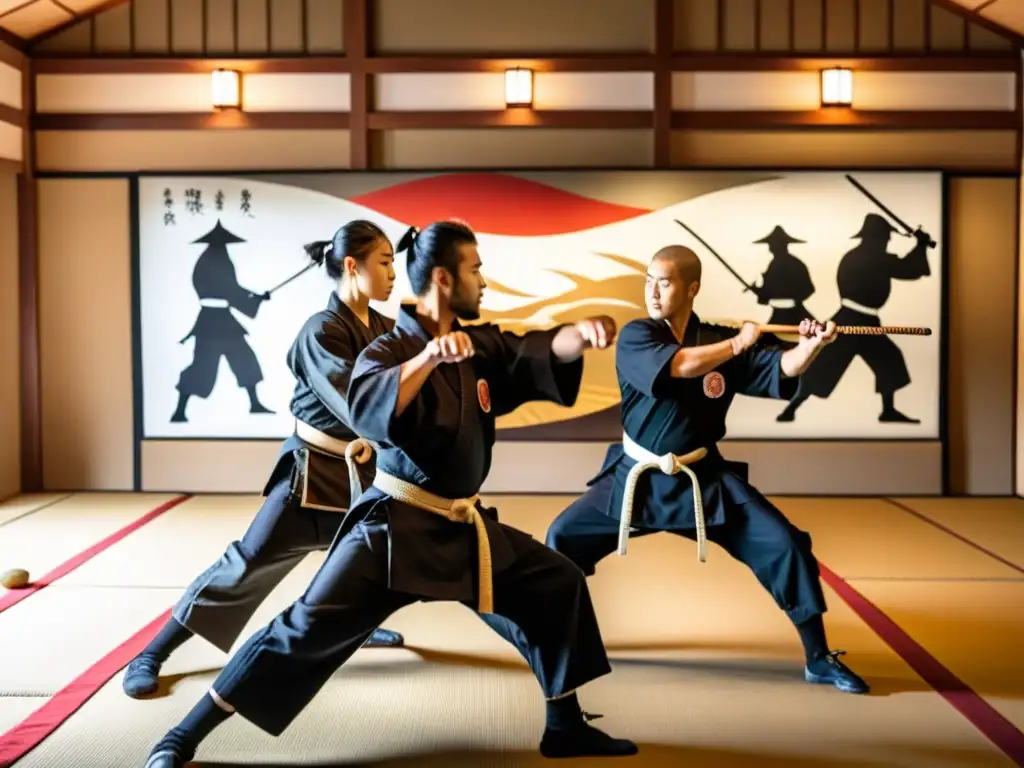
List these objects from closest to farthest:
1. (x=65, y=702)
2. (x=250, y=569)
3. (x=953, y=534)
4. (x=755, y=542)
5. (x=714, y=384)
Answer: (x=65, y=702) → (x=250, y=569) → (x=755, y=542) → (x=714, y=384) → (x=953, y=534)

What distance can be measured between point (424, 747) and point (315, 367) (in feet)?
3.19

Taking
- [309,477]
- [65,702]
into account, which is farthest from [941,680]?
[65,702]

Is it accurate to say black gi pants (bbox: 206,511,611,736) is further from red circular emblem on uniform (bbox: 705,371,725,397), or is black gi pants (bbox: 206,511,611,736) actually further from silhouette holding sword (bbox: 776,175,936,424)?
silhouette holding sword (bbox: 776,175,936,424)

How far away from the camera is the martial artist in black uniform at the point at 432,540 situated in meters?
2.20

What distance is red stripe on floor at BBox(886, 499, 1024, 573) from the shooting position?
4.21 m

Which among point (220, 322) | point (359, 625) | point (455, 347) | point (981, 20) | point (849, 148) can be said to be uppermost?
point (981, 20)

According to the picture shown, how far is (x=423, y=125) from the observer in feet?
18.7

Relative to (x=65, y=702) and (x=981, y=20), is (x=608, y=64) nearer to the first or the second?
(x=981, y=20)

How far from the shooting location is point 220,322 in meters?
5.78

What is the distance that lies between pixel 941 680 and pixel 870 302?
316cm

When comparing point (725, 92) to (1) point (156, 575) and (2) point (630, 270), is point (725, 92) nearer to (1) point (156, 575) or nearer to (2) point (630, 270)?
(2) point (630, 270)

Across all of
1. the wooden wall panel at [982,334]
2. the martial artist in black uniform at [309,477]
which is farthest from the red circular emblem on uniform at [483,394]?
the wooden wall panel at [982,334]

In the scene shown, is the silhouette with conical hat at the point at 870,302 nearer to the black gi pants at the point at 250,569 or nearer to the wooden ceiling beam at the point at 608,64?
the wooden ceiling beam at the point at 608,64

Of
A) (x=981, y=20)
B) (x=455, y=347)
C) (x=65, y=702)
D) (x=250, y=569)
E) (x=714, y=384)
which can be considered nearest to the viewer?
(x=455, y=347)
